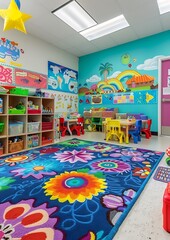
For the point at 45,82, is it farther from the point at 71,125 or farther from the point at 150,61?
the point at 150,61

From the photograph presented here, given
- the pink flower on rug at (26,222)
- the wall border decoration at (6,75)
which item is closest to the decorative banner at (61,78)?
the wall border decoration at (6,75)

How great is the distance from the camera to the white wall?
386 centimetres

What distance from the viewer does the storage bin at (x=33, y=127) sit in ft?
10.6

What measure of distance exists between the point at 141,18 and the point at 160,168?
3.56 metres

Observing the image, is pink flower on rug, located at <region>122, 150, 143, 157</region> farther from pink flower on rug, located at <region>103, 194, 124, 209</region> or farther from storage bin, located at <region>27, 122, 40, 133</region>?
storage bin, located at <region>27, 122, 40, 133</region>

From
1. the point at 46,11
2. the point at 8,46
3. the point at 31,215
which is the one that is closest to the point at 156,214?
the point at 31,215

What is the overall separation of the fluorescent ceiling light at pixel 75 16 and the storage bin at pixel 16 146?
9.65 feet

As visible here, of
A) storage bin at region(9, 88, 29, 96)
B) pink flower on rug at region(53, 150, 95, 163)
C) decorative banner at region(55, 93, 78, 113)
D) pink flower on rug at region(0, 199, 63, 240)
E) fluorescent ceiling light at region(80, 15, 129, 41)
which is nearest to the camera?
pink flower on rug at region(0, 199, 63, 240)

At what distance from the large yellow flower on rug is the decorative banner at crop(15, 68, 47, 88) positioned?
3.07m

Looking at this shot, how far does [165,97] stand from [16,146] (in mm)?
4230

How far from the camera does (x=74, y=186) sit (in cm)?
161

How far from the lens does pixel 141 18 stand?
12.2 feet

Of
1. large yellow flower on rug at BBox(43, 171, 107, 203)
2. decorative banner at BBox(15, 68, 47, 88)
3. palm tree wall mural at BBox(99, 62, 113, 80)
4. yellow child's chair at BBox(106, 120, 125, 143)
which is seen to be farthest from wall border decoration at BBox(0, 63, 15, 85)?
palm tree wall mural at BBox(99, 62, 113, 80)

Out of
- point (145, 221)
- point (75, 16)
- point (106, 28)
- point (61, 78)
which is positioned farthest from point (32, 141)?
point (106, 28)
